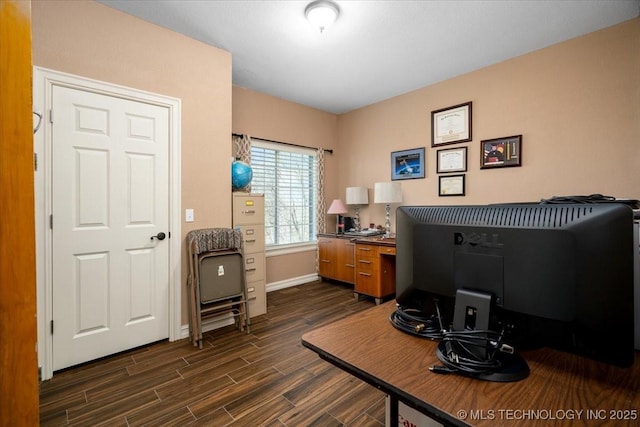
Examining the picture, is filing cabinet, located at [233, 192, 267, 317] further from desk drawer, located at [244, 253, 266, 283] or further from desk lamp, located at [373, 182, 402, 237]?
desk lamp, located at [373, 182, 402, 237]

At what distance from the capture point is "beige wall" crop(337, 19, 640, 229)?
2607mm

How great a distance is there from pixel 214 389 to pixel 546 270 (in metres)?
2.11

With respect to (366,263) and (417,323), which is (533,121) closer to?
(366,263)

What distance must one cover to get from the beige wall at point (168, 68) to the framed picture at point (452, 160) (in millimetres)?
2693

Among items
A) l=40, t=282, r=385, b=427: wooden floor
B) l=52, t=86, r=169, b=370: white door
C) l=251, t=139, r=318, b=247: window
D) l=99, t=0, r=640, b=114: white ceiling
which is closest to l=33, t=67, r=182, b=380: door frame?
l=52, t=86, r=169, b=370: white door

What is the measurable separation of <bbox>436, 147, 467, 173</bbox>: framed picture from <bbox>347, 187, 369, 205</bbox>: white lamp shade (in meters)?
1.17

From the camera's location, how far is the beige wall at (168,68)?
215 centimetres

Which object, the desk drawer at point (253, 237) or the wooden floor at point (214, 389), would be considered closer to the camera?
the wooden floor at point (214, 389)

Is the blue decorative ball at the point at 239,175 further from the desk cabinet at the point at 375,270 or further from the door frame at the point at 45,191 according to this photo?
the desk cabinet at the point at 375,270

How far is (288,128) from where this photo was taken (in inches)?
176

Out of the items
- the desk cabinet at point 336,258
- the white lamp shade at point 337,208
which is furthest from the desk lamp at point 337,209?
the desk cabinet at point 336,258

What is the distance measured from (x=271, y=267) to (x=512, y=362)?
12.1 ft

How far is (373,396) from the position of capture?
1931 millimetres

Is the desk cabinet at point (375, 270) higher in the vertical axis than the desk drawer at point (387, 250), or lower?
lower
